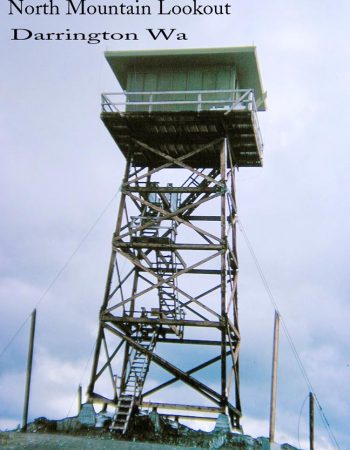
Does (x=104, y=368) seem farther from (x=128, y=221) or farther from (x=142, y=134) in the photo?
(x=142, y=134)

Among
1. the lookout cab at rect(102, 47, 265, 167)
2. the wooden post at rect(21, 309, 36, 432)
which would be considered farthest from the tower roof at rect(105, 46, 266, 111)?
the wooden post at rect(21, 309, 36, 432)

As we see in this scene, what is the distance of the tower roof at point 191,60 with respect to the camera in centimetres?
2119

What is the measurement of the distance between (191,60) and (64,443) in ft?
43.2

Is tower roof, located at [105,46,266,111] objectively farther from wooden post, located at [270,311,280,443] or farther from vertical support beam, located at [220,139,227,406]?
wooden post, located at [270,311,280,443]

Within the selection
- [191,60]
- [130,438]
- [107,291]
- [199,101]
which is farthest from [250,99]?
[130,438]

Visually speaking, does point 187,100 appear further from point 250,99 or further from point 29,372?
point 29,372

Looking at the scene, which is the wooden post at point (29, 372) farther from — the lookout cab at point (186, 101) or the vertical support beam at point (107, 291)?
the lookout cab at point (186, 101)

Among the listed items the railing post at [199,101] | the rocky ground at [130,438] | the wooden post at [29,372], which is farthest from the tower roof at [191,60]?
the rocky ground at [130,438]

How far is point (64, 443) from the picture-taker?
588 inches

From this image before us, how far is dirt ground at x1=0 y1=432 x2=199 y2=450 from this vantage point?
1466 cm

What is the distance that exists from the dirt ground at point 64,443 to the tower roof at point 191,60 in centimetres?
1264

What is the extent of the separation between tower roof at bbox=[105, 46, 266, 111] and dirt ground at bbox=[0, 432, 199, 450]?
12643 millimetres

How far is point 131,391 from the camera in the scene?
18750mm

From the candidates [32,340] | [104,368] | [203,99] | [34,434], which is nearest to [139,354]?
[104,368]
